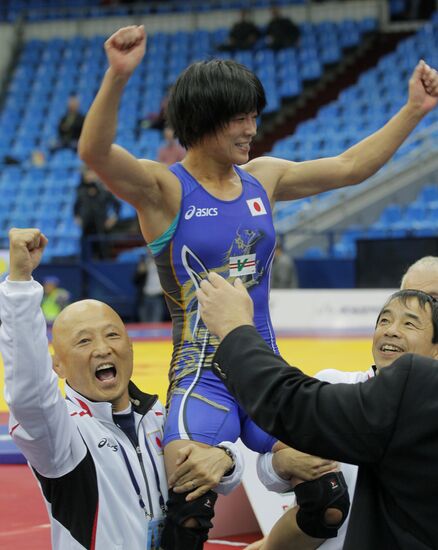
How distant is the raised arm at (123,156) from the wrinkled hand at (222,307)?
0.91 meters

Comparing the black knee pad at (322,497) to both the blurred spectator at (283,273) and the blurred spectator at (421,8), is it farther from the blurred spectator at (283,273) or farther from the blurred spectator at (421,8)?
the blurred spectator at (421,8)

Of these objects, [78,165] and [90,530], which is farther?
[78,165]

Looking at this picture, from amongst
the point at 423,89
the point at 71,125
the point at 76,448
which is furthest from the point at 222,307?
the point at 71,125

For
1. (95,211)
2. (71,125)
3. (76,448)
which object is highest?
(76,448)

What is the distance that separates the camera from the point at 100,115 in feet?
10.7

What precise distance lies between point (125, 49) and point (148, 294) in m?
10.4

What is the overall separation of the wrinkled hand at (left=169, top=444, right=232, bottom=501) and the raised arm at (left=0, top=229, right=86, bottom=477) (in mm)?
476

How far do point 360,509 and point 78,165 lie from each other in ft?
54.9

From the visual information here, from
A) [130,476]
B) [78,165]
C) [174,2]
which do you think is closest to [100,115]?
[130,476]

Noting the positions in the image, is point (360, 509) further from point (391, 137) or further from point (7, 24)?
point (7, 24)

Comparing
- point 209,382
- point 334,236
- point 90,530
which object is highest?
point 209,382

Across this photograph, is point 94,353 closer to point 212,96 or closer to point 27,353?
point 27,353

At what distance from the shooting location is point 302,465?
3.35m

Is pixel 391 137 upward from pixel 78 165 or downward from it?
upward
